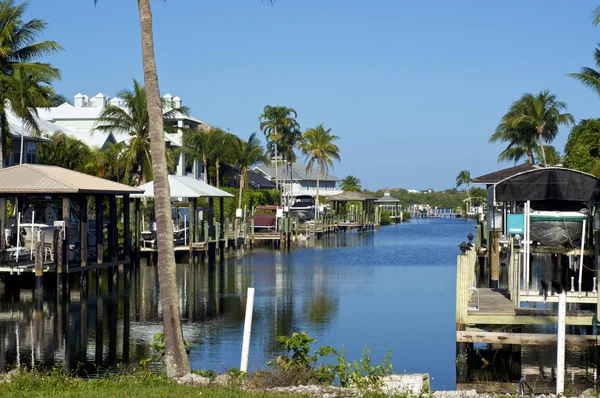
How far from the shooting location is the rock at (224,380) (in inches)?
533

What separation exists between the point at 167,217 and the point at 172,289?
1160 millimetres

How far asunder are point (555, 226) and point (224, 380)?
A: 464 inches

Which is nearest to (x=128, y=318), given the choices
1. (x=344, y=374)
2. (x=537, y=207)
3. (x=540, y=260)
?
(x=537, y=207)

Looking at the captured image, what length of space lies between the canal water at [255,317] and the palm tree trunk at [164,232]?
3448 mm

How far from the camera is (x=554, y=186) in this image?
20.4 metres

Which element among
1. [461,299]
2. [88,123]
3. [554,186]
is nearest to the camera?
[461,299]

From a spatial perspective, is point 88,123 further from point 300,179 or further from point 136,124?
point 300,179

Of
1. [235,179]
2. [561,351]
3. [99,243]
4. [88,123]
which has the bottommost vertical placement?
[561,351]

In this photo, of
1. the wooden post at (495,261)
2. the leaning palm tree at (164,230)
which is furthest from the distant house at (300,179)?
the leaning palm tree at (164,230)

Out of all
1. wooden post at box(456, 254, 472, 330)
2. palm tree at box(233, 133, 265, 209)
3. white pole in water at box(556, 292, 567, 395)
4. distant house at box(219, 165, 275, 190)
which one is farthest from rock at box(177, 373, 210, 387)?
distant house at box(219, 165, 275, 190)

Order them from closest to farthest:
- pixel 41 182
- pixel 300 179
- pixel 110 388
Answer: pixel 110 388, pixel 41 182, pixel 300 179

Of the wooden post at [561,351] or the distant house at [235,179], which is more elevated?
the distant house at [235,179]

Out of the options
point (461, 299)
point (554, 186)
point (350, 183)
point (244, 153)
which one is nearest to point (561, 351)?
point (461, 299)

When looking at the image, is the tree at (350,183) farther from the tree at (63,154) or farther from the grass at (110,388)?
the grass at (110,388)
